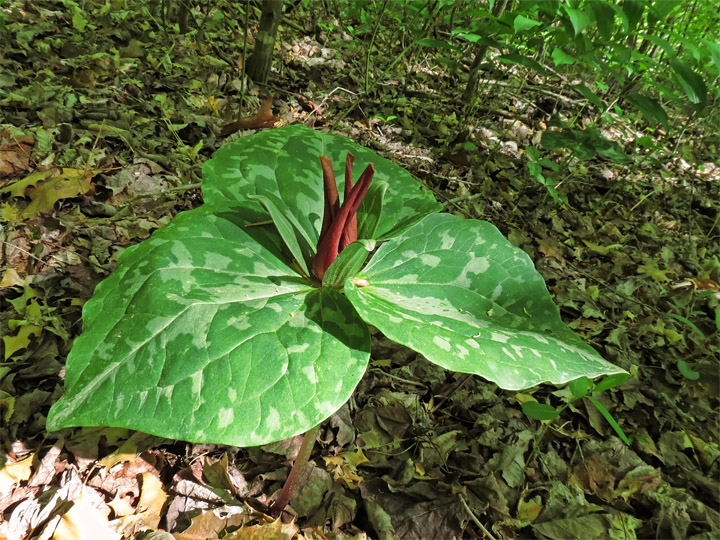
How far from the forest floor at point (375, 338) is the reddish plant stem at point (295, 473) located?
5 cm

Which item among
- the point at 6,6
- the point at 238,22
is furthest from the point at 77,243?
the point at 238,22

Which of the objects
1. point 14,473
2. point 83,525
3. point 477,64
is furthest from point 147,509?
point 477,64

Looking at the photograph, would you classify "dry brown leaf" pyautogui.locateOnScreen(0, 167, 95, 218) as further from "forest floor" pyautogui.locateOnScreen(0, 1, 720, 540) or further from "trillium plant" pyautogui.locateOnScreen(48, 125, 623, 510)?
"trillium plant" pyautogui.locateOnScreen(48, 125, 623, 510)

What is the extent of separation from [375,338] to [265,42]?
204 cm

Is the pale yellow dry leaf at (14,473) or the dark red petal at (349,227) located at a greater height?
the dark red petal at (349,227)

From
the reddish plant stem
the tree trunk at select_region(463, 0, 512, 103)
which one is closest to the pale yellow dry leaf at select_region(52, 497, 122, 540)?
the reddish plant stem

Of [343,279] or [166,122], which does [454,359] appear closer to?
[343,279]

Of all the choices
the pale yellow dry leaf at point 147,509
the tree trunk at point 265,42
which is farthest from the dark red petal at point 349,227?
the tree trunk at point 265,42

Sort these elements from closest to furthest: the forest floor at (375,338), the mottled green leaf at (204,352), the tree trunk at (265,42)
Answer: the mottled green leaf at (204,352) → the forest floor at (375,338) → the tree trunk at (265,42)

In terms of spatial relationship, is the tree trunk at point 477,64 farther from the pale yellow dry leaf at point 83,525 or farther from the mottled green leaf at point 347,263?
the pale yellow dry leaf at point 83,525

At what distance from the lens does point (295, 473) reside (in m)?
1.10

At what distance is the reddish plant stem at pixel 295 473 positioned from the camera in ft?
3.41

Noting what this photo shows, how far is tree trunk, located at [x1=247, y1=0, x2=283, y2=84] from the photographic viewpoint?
7.93 ft

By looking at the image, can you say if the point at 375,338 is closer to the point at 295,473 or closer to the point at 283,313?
the point at 295,473
